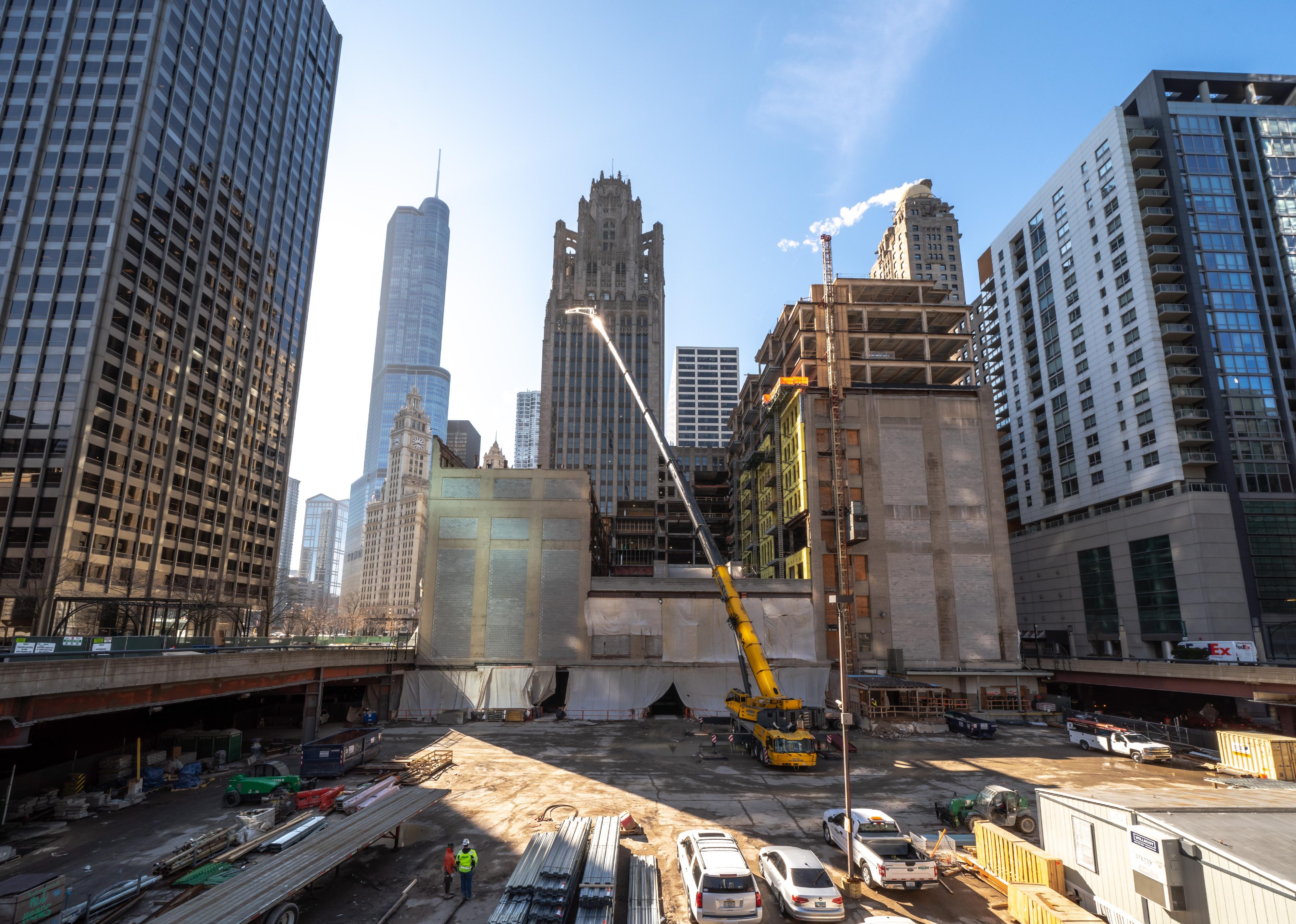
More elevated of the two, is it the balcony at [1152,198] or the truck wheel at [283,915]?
the balcony at [1152,198]

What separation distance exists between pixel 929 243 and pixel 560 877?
571ft

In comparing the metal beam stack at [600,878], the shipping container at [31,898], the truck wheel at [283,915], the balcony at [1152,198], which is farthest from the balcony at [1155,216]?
the shipping container at [31,898]

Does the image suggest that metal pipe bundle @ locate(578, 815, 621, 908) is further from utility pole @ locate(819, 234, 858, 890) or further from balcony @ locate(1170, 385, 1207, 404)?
balcony @ locate(1170, 385, 1207, 404)

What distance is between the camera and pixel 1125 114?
79812 mm

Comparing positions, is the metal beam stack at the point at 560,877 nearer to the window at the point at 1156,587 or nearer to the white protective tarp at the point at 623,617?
the white protective tarp at the point at 623,617

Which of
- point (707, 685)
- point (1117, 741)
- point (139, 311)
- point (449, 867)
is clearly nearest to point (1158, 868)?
point (449, 867)

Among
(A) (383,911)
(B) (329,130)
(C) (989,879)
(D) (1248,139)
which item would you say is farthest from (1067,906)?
(B) (329,130)

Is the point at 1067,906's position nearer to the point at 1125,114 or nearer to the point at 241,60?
the point at 1125,114

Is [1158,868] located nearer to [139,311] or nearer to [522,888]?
[522,888]

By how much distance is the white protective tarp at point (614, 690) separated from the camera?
51625mm

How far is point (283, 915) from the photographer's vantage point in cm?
1480

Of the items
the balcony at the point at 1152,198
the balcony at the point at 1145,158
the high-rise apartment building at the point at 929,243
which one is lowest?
the balcony at the point at 1152,198

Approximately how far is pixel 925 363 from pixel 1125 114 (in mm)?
46422

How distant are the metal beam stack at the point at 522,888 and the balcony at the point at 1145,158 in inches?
3793
